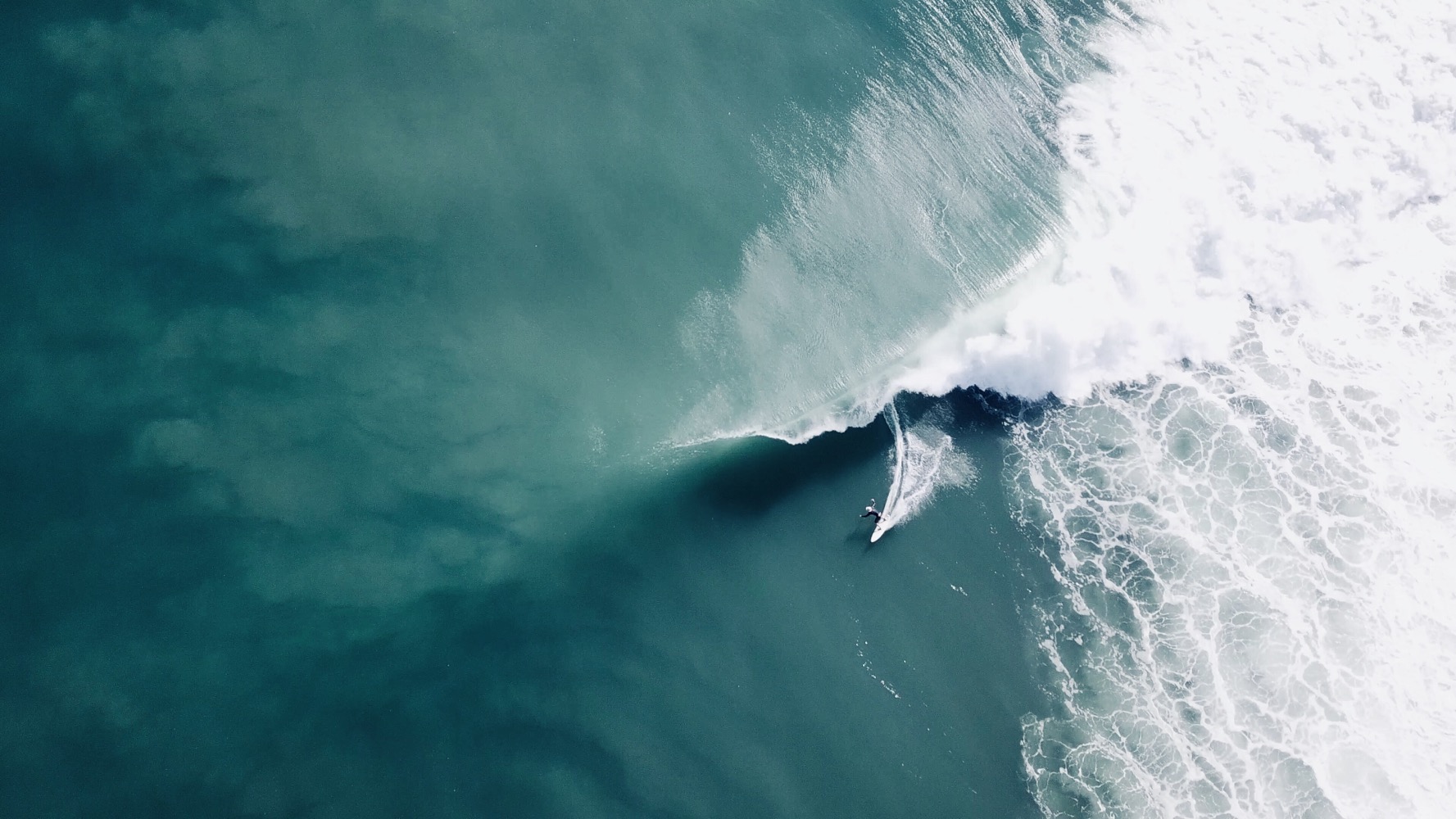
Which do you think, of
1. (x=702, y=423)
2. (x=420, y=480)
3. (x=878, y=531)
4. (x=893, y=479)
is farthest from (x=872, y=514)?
(x=420, y=480)

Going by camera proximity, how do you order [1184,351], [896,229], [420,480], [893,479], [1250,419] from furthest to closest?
1. [1184,351]
2. [896,229]
3. [1250,419]
4. [893,479]
5. [420,480]

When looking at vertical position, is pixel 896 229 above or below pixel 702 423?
above

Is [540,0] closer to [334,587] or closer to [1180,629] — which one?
[334,587]

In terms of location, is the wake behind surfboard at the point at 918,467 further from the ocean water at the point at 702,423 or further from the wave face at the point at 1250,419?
the wave face at the point at 1250,419

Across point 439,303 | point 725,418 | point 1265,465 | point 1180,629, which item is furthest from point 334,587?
Answer: point 1265,465

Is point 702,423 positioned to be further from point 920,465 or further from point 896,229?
point 896,229

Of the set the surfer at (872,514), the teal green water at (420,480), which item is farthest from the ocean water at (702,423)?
the surfer at (872,514)
